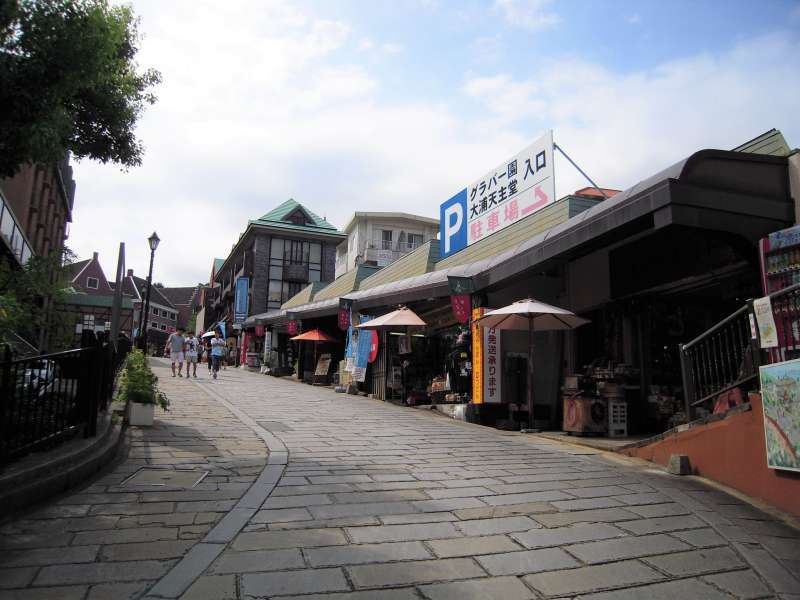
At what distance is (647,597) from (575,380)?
23.4 ft

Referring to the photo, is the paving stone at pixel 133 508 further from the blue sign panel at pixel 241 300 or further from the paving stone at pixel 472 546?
the blue sign panel at pixel 241 300

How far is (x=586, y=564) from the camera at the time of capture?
3.56m

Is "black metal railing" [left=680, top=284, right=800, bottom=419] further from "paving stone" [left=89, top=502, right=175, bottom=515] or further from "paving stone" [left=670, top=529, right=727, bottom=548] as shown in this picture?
"paving stone" [left=89, top=502, right=175, bottom=515]

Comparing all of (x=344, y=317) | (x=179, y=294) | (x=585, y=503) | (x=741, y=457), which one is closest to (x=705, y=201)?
(x=741, y=457)

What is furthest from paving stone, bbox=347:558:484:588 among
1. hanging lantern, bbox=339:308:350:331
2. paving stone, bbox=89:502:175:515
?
hanging lantern, bbox=339:308:350:331

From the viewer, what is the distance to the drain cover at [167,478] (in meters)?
5.32

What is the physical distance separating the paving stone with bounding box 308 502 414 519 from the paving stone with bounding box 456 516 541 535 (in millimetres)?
554

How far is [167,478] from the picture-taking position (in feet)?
18.2

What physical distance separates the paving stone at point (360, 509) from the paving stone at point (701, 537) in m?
2.12

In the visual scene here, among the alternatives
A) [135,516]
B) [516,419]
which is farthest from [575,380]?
[135,516]

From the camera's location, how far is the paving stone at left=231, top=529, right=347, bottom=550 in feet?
12.1

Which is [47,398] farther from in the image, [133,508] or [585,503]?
[585,503]

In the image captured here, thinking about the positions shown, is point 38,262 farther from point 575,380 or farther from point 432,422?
point 575,380

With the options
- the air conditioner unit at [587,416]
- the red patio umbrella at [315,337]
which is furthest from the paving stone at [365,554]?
the red patio umbrella at [315,337]
